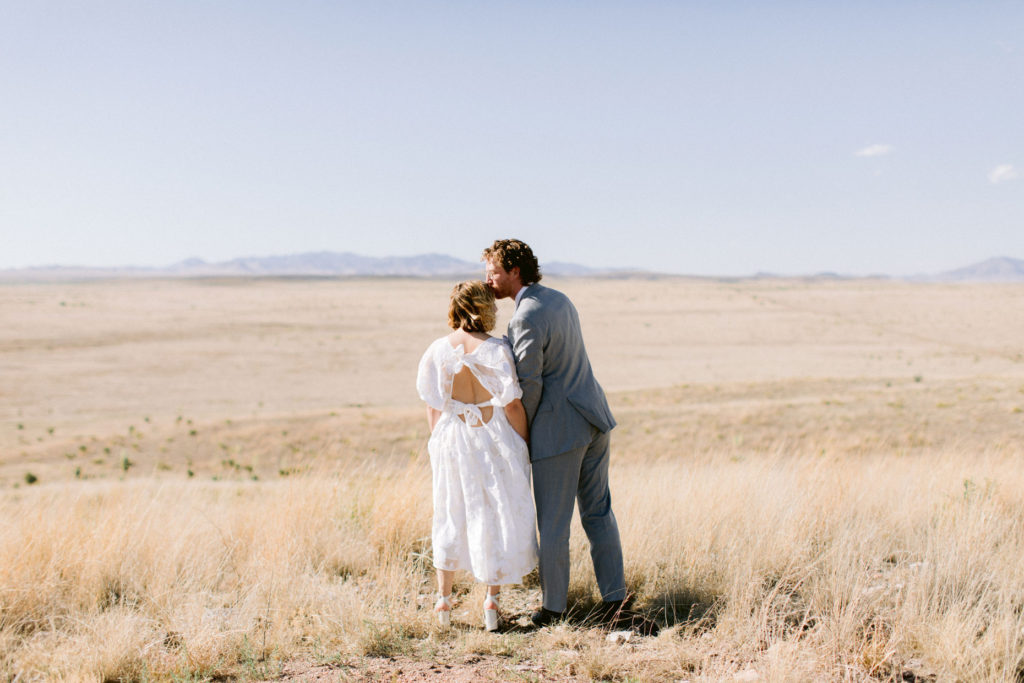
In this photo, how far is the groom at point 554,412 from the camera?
161 inches

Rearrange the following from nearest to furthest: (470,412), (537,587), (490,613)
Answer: (490,613), (470,412), (537,587)

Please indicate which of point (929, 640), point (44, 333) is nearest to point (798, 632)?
point (929, 640)

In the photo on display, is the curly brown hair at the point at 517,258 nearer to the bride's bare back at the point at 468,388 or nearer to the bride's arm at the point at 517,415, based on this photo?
the bride's bare back at the point at 468,388

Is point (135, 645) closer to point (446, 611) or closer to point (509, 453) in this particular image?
point (446, 611)

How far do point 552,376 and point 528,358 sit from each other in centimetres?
22

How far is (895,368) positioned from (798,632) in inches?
1367

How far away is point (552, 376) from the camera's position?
4.18 m

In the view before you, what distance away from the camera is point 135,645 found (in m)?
3.63

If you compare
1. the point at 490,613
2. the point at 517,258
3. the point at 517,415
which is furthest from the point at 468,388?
the point at 490,613

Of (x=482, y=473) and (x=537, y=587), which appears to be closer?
(x=482, y=473)

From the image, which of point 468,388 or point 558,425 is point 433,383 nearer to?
point 468,388

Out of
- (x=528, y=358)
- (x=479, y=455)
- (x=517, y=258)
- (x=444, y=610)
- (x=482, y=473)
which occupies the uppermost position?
(x=517, y=258)

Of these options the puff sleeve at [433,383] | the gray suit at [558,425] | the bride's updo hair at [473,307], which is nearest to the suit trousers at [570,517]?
the gray suit at [558,425]

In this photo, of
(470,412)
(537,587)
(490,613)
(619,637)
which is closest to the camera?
(619,637)
